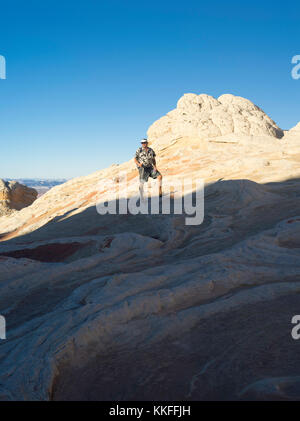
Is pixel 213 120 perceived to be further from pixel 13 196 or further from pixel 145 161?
pixel 13 196

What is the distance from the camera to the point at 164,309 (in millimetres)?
3174

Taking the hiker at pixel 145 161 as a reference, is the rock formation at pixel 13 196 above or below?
above

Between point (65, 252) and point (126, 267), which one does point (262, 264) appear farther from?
point (65, 252)

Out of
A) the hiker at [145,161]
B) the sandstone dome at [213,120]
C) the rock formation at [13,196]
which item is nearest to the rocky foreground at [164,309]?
the hiker at [145,161]

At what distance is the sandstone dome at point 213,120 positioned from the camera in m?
15.6

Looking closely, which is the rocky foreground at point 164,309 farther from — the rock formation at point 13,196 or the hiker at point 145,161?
the rock formation at point 13,196

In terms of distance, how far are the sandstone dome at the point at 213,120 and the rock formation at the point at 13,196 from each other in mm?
10907

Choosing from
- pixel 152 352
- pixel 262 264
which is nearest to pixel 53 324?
pixel 152 352

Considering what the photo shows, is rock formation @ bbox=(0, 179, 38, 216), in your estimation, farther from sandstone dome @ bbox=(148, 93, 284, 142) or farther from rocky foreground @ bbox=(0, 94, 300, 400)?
rocky foreground @ bbox=(0, 94, 300, 400)

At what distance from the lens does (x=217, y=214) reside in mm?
6406

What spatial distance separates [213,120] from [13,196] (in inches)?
600

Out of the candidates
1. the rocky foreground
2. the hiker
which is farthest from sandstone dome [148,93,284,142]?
the rocky foreground

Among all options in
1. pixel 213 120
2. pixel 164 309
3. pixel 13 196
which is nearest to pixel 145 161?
pixel 164 309

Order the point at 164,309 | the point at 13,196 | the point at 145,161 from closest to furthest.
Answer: the point at 164,309, the point at 145,161, the point at 13,196
